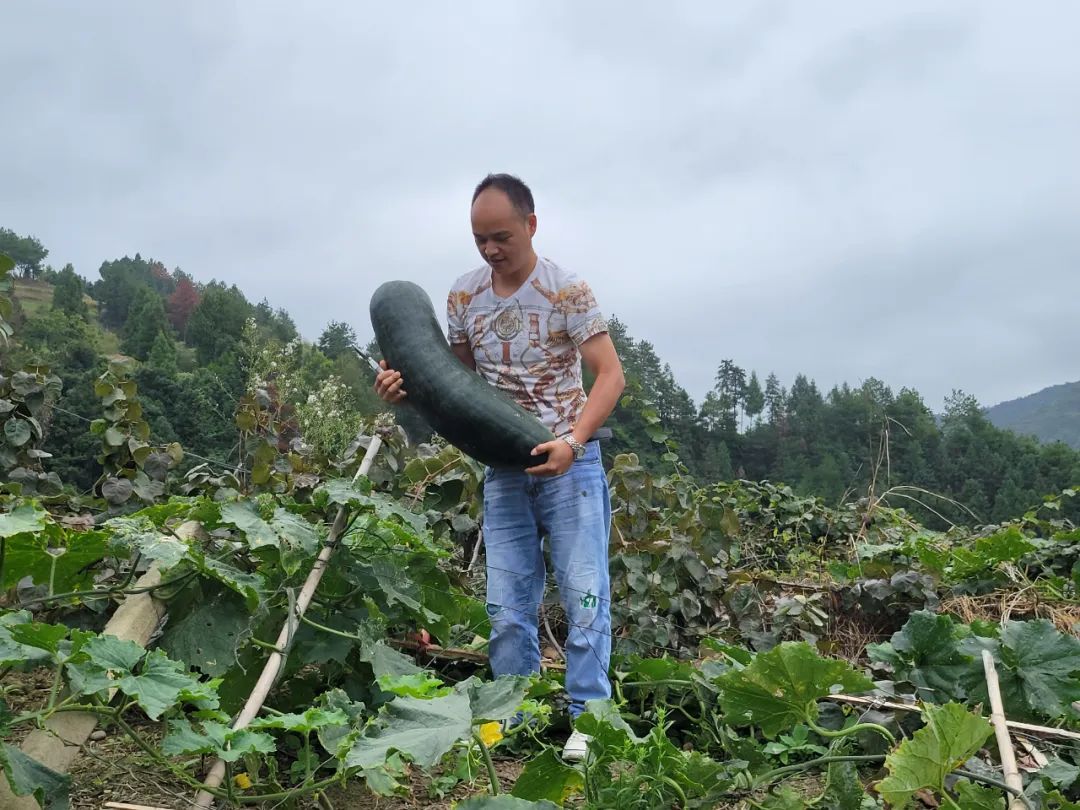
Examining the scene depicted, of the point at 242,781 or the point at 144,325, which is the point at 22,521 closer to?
the point at 242,781

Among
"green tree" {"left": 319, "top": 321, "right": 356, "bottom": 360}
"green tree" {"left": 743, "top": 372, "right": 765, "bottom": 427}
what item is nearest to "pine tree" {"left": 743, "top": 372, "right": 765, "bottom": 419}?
"green tree" {"left": 743, "top": 372, "right": 765, "bottom": 427}

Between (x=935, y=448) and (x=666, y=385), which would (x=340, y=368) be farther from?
(x=935, y=448)

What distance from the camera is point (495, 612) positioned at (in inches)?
124

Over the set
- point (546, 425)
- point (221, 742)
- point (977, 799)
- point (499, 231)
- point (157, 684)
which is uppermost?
point (499, 231)

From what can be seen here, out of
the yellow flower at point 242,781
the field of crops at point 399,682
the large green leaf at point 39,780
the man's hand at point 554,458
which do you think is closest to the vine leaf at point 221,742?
the field of crops at point 399,682

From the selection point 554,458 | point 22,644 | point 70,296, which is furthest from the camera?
point 70,296

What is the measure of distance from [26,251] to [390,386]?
90507mm

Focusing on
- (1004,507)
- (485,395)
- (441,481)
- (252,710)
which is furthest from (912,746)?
(1004,507)

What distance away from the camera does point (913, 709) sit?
7.89 ft

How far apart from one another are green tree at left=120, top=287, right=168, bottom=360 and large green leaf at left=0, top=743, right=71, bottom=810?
50736 mm

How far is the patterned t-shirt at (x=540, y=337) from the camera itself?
3.09 meters

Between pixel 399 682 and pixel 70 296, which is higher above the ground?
pixel 70 296

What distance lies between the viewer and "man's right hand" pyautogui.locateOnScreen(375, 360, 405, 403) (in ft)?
10.4

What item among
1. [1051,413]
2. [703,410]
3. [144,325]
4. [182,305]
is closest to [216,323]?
[144,325]
